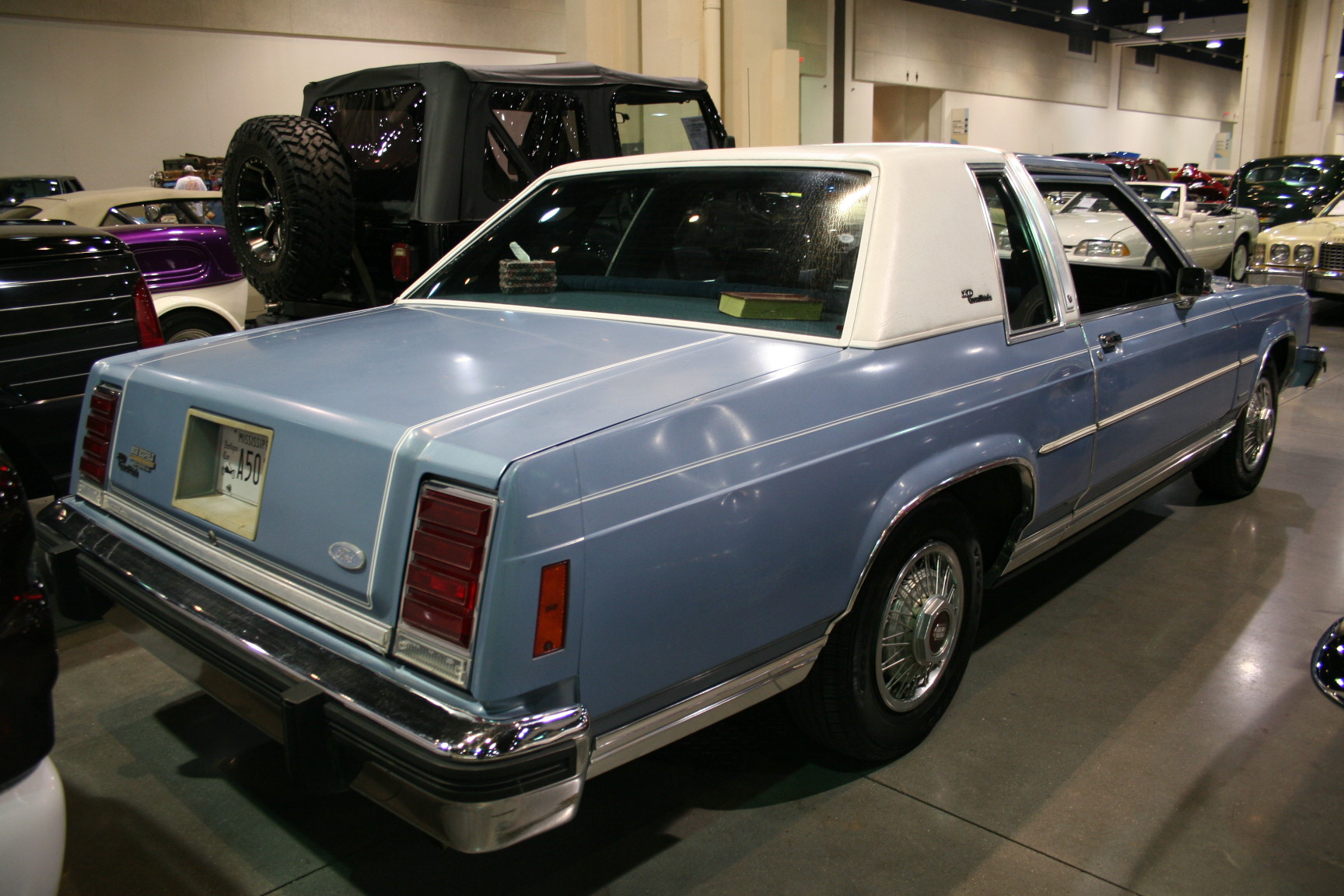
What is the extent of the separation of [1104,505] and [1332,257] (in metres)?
8.77

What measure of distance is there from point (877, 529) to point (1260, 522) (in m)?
3.24

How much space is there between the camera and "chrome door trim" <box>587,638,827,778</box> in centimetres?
182

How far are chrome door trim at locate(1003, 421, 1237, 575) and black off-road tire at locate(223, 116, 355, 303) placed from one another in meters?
3.68

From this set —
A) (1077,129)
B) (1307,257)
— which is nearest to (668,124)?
(1307,257)

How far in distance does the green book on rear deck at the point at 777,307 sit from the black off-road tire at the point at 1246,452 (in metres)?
2.95

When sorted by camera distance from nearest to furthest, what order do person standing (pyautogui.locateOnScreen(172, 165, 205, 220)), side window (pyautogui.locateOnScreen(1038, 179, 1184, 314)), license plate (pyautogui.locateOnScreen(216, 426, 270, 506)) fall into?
1. license plate (pyautogui.locateOnScreen(216, 426, 270, 506))
2. side window (pyautogui.locateOnScreen(1038, 179, 1184, 314))
3. person standing (pyautogui.locateOnScreen(172, 165, 205, 220))

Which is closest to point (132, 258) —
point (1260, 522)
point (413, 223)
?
point (413, 223)

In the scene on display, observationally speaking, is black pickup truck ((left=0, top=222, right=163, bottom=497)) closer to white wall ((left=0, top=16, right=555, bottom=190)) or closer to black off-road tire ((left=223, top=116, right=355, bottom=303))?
black off-road tire ((left=223, top=116, right=355, bottom=303))

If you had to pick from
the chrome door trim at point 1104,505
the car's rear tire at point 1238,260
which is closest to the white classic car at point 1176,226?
the car's rear tire at point 1238,260

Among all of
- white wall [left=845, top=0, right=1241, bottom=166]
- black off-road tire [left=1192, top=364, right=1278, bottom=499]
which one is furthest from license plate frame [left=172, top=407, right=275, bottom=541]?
white wall [left=845, top=0, right=1241, bottom=166]

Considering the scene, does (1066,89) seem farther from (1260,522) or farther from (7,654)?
(7,654)

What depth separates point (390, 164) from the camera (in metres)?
5.35

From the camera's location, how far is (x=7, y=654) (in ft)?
4.83

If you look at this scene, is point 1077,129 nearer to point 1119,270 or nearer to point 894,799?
point 1119,270
